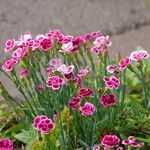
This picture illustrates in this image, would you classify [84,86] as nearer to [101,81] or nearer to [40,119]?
[101,81]

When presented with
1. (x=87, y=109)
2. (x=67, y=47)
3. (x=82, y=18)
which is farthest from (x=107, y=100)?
(x=82, y=18)

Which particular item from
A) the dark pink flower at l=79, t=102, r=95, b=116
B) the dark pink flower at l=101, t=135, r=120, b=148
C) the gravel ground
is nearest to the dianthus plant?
the dark pink flower at l=79, t=102, r=95, b=116

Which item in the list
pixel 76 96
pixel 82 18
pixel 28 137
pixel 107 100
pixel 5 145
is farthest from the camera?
pixel 82 18

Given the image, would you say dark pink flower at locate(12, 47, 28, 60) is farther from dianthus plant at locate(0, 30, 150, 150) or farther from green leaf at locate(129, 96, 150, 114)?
green leaf at locate(129, 96, 150, 114)

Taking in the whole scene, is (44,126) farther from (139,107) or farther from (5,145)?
(139,107)

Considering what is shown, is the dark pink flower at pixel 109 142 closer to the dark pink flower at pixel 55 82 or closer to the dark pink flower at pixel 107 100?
the dark pink flower at pixel 107 100

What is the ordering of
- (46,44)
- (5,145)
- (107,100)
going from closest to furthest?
(5,145) → (107,100) → (46,44)

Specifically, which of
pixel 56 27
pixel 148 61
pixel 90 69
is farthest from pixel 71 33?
pixel 90 69
